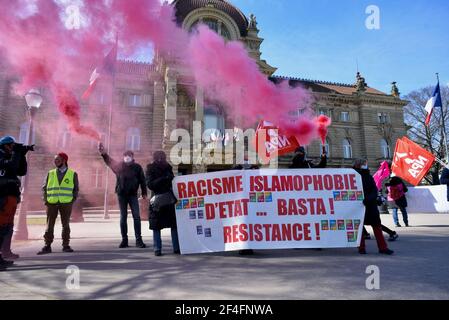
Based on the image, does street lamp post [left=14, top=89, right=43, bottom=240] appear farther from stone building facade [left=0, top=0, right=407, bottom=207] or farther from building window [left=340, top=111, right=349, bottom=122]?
building window [left=340, top=111, right=349, bottom=122]

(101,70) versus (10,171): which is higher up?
(101,70)

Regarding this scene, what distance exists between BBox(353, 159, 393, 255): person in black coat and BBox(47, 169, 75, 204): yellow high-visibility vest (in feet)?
19.5

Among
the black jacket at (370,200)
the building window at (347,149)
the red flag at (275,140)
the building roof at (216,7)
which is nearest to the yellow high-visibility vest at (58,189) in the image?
the black jacket at (370,200)

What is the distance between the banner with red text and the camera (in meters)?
5.18

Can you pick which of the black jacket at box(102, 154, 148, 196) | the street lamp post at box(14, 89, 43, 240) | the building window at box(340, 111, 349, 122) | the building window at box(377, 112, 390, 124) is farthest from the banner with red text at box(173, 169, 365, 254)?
the building window at box(377, 112, 390, 124)

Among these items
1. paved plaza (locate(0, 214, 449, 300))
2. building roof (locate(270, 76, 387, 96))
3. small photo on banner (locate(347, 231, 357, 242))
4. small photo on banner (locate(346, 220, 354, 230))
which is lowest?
paved plaza (locate(0, 214, 449, 300))

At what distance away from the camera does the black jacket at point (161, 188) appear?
17.1ft

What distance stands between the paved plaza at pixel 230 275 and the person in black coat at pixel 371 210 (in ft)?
0.67

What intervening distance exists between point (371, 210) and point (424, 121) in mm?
37064

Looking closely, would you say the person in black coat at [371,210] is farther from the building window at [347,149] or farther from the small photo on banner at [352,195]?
the building window at [347,149]

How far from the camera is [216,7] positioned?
25.9 meters

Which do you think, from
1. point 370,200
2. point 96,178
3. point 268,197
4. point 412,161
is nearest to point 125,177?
point 268,197

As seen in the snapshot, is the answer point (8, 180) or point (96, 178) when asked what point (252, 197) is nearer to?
point (8, 180)
